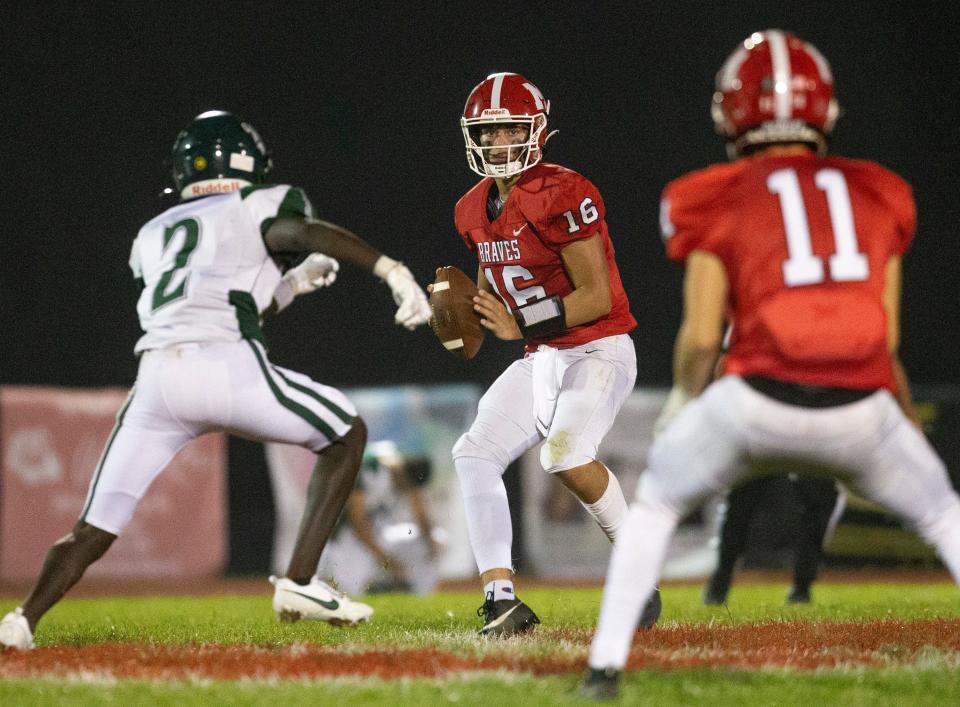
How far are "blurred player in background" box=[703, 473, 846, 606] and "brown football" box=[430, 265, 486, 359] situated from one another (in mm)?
2547

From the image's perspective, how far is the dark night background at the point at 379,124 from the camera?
51.5ft

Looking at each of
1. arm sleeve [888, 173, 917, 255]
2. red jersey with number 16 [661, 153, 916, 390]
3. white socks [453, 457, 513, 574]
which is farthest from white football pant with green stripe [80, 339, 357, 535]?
arm sleeve [888, 173, 917, 255]

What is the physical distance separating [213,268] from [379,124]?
1232cm

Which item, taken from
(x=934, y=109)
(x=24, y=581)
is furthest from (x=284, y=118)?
(x=934, y=109)

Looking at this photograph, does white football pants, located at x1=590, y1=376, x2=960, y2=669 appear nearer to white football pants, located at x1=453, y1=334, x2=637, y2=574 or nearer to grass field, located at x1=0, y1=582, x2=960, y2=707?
grass field, located at x1=0, y1=582, x2=960, y2=707

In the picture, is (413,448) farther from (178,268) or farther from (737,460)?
(737,460)

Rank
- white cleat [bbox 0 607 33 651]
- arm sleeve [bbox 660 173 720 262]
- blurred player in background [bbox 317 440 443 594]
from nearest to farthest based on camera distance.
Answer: arm sleeve [bbox 660 173 720 262]
white cleat [bbox 0 607 33 651]
blurred player in background [bbox 317 440 443 594]

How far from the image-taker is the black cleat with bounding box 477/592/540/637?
4746 mm

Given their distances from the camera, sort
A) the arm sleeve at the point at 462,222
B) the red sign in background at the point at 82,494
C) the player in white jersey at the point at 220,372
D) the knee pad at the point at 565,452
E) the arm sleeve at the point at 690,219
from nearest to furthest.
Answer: the arm sleeve at the point at 690,219
the player in white jersey at the point at 220,372
the knee pad at the point at 565,452
the arm sleeve at the point at 462,222
the red sign in background at the point at 82,494

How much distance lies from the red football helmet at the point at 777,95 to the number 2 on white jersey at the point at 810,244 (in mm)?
230

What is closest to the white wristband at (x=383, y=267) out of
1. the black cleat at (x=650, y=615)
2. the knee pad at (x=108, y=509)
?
the knee pad at (x=108, y=509)

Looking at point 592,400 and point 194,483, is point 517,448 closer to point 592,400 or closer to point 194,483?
point 592,400

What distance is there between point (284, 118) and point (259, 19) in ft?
4.18

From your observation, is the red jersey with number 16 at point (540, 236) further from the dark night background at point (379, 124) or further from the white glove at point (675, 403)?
the dark night background at point (379, 124)
